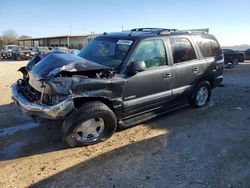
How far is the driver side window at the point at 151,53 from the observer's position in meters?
5.57

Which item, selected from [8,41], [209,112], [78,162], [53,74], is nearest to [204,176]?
[78,162]

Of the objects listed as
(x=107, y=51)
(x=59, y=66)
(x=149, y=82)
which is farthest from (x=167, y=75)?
(x=59, y=66)

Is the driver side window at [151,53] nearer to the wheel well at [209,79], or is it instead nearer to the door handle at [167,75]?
the door handle at [167,75]

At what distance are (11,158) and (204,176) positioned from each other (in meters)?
2.94

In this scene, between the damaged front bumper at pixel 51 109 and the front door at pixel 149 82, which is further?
the front door at pixel 149 82

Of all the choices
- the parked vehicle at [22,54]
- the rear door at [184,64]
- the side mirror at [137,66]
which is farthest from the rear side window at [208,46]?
the parked vehicle at [22,54]

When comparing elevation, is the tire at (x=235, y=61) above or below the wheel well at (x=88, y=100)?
above

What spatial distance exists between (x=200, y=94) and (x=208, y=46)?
1.22 m

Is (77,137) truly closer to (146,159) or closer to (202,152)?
(146,159)

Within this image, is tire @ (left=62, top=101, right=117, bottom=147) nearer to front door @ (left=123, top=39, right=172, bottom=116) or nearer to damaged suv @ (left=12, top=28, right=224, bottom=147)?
damaged suv @ (left=12, top=28, right=224, bottom=147)

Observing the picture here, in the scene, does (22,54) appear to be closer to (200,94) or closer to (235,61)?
(235,61)

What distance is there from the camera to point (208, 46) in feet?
24.1

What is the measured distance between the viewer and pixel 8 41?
8025 cm

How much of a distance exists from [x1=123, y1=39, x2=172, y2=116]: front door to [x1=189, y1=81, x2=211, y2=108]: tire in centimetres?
117
